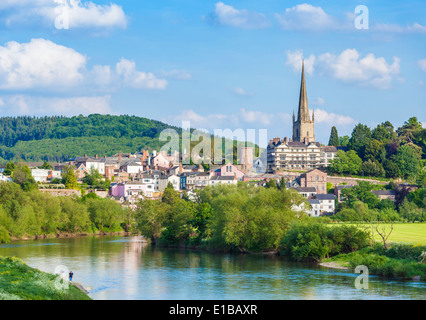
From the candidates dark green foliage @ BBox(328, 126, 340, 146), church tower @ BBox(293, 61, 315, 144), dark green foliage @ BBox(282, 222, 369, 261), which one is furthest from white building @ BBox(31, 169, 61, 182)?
dark green foliage @ BBox(282, 222, 369, 261)

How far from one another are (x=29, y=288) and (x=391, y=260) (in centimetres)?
2126

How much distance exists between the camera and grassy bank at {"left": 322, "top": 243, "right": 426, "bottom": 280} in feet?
111

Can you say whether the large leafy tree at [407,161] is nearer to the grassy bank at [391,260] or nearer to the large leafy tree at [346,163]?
the large leafy tree at [346,163]

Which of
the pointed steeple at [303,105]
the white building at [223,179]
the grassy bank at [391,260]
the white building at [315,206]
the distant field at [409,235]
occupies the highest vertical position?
the pointed steeple at [303,105]

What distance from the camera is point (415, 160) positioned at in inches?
3597

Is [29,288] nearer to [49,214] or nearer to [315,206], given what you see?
[49,214]

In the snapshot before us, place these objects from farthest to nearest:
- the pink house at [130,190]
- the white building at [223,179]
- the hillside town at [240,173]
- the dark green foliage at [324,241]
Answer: the pink house at [130,190] → the white building at [223,179] → the hillside town at [240,173] → the dark green foliage at [324,241]

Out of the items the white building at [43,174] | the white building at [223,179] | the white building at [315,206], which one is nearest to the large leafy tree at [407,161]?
the white building at [315,206]

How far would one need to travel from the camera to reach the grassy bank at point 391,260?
33.8 meters

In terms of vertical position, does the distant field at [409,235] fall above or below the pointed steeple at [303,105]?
below

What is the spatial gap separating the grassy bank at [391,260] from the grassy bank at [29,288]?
17.4m

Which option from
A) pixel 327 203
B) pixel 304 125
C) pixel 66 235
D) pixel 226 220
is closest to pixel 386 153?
pixel 327 203
